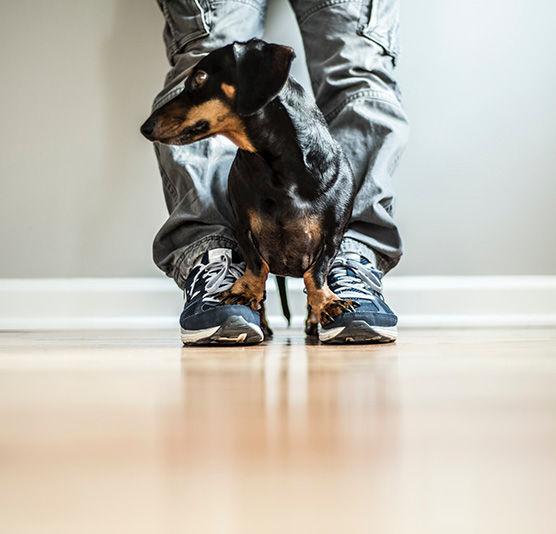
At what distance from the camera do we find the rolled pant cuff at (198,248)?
1.08 meters

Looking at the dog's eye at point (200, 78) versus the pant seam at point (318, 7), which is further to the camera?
the pant seam at point (318, 7)

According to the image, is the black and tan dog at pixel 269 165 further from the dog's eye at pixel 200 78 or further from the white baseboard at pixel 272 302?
the white baseboard at pixel 272 302

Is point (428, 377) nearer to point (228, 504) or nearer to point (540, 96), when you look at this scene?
point (228, 504)

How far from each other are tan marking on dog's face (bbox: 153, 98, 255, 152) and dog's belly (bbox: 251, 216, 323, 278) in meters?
0.15

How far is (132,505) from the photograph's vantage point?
0.17m

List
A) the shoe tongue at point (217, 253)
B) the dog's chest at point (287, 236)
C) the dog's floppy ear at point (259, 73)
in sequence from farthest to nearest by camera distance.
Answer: the shoe tongue at point (217, 253) < the dog's chest at point (287, 236) < the dog's floppy ear at point (259, 73)

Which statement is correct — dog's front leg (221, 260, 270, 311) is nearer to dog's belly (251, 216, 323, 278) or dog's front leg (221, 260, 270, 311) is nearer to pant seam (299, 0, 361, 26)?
dog's belly (251, 216, 323, 278)

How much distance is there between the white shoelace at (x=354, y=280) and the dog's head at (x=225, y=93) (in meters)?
0.25

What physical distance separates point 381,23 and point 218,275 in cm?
57

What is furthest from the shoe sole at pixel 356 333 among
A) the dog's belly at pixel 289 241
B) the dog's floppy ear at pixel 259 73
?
the dog's floppy ear at pixel 259 73

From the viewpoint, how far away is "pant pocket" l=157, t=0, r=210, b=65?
1.17 metres

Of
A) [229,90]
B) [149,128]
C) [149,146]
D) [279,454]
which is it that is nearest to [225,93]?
[229,90]

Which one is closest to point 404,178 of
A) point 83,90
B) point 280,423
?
point 83,90

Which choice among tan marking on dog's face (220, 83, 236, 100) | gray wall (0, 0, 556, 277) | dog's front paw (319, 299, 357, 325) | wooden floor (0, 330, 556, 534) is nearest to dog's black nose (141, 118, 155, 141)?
tan marking on dog's face (220, 83, 236, 100)
